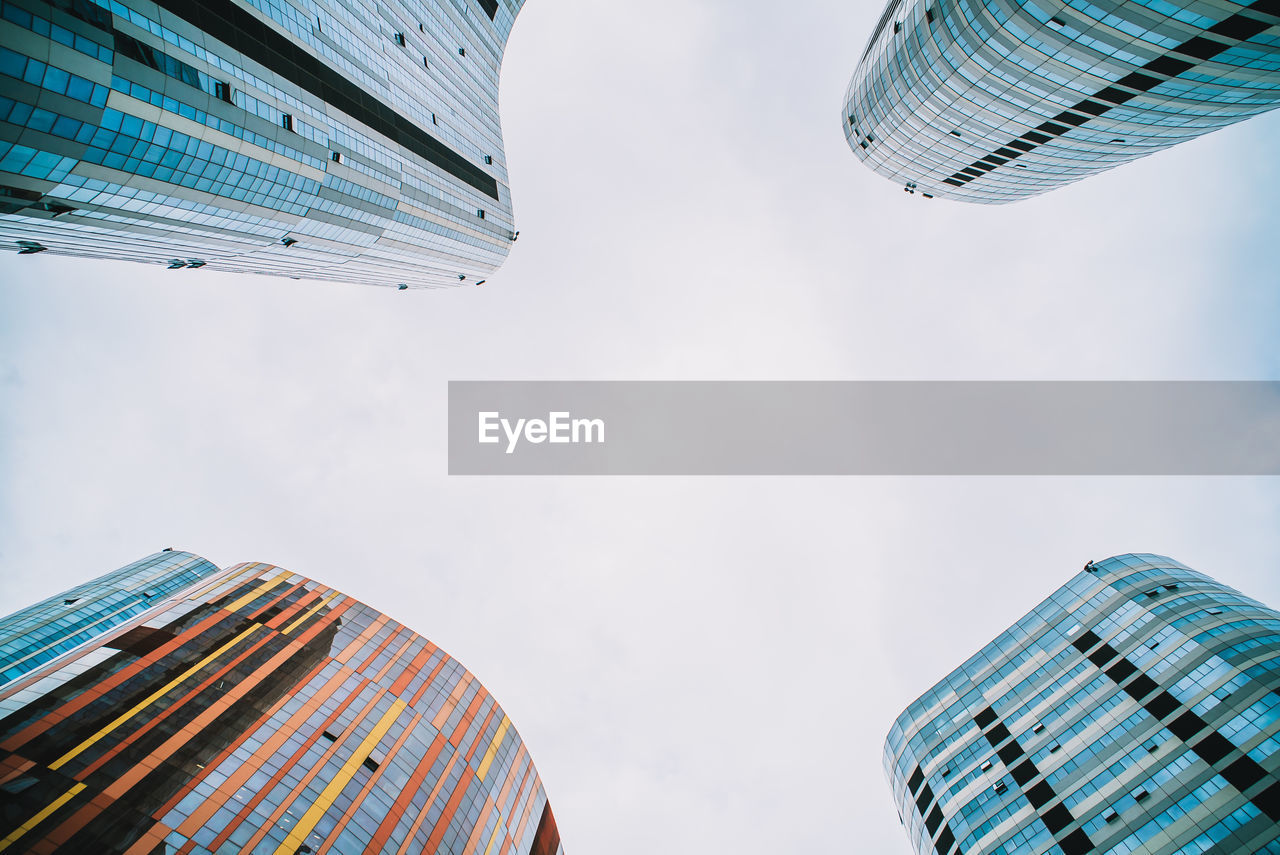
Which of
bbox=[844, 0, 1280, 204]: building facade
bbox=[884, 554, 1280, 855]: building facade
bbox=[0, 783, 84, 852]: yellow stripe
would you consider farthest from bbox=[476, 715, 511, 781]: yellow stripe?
bbox=[844, 0, 1280, 204]: building facade

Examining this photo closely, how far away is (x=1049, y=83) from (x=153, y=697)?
3638 inches

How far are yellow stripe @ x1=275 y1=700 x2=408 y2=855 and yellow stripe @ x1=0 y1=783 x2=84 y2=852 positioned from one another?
12440 mm

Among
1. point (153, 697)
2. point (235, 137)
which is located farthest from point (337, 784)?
point (235, 137)

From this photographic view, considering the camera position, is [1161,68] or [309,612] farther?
[309,612]

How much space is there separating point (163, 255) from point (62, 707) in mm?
37330

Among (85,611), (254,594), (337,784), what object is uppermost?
(254,594)

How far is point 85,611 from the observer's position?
78500 millimetres

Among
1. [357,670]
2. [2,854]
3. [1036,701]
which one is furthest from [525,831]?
[1036,701]

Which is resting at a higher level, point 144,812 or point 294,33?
point 294,33

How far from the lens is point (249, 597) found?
5609 cm

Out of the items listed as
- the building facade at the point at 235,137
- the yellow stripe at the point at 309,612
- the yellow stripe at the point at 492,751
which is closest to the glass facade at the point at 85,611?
the yellow stripe at the point at 309,612

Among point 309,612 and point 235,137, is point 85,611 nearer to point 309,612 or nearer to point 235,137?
point 309,612

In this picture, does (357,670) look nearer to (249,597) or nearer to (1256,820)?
(249,597)

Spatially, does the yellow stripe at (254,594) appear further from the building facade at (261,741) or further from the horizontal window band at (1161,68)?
the horizontal window band at (1161,68)
